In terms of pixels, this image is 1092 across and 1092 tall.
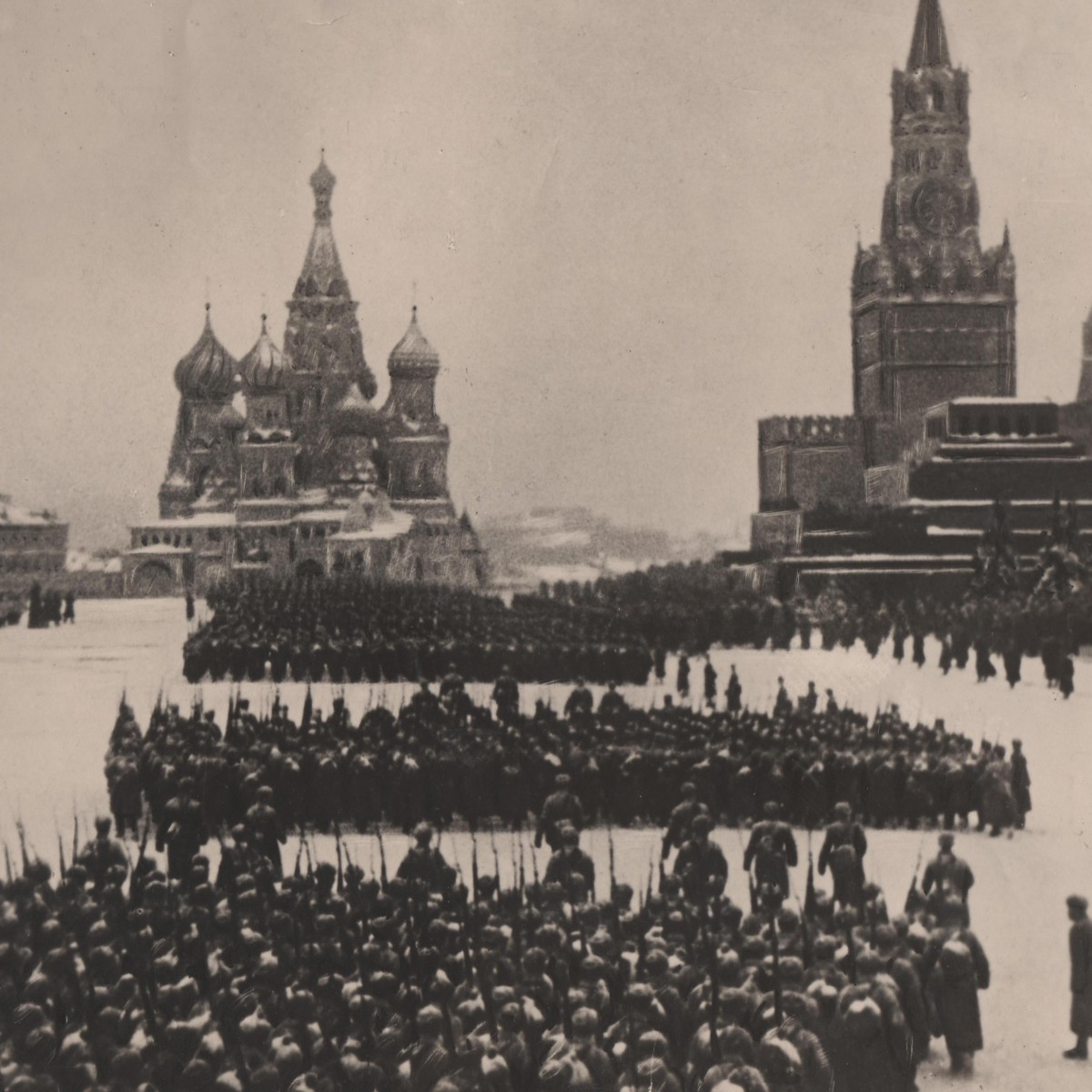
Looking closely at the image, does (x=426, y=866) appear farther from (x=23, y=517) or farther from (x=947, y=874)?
(x=23, y=517)

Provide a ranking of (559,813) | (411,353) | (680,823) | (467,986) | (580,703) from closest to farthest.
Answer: (467,986) < (680,823) < (559,813) < (580,703) < (411,353)

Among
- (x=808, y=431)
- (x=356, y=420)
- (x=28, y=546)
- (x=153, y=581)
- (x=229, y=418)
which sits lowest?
(x=153, y=581)

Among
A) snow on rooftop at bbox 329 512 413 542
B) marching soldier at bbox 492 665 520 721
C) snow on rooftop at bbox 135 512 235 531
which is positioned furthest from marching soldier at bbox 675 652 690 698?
snow on rooftop at bbox 135 512 235 531

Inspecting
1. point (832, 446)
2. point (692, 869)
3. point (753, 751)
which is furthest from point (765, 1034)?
point (832, 446)

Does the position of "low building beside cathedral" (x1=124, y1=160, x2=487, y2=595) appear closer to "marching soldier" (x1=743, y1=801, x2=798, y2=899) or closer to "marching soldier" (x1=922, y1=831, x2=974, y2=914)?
"marching soldier" (x1=743, y1=801, x2=798, y2=899)

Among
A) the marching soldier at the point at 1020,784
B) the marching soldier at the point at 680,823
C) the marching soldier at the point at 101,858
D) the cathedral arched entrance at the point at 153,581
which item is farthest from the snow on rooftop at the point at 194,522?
the marching soldier at the point at 101,858

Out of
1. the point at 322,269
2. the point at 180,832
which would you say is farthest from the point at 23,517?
the point at 180,832

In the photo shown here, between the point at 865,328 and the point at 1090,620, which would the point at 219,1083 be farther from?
the point at 865,328
